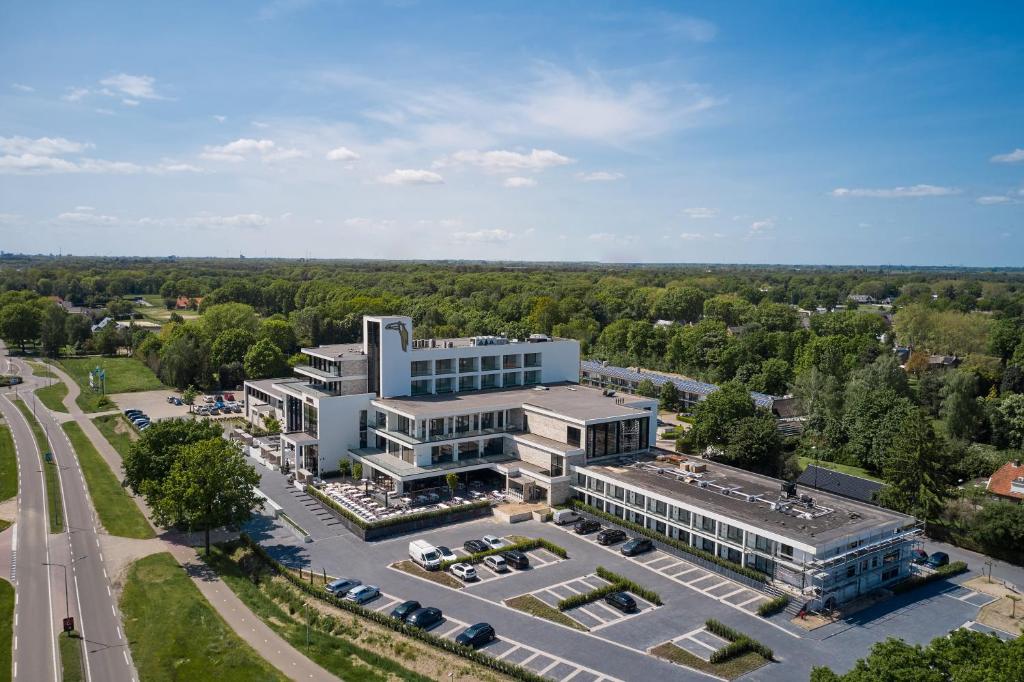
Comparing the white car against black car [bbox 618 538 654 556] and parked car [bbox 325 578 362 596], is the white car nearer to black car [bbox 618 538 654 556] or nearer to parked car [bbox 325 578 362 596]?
parked car [bbox 325 578 362 596]

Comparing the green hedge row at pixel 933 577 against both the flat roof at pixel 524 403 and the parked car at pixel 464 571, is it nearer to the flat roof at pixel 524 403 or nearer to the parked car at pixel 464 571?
the flat roof at pixel 524 403

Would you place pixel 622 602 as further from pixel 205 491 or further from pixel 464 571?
pixel 205 491

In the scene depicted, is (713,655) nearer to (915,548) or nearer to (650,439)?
(915,548)

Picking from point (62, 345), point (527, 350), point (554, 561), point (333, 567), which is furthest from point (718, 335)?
point (62, 345)

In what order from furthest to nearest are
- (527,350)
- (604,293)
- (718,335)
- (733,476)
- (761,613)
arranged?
(604,293)
(718,335)
(527,350)
(733,476)
(761,613)

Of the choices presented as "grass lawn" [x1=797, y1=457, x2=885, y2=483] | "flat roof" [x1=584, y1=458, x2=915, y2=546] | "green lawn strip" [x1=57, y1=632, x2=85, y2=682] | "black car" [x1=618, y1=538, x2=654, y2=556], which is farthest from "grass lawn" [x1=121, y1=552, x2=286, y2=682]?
"grass lawn" [x1=797, y1=457, x2=885, y2=483]
